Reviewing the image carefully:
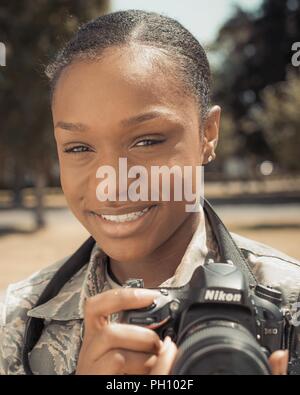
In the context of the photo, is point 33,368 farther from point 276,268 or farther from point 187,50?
point 187,50

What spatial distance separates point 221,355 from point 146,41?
2.94ft

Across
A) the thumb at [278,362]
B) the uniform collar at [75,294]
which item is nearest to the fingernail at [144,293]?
the thumb at [278,362]

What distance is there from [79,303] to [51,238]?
1151cm

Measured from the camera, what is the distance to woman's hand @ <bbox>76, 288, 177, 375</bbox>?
4.80 feet

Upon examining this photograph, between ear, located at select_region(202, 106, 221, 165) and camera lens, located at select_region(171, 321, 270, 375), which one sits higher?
ear, located at select_region(202, 106, 221, 165)

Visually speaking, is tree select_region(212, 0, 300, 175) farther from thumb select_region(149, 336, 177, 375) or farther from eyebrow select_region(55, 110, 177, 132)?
thumb select_region(149, 336, 177, 375)

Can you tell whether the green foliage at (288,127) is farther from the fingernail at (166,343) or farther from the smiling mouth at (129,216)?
the fingernail at (166,343)

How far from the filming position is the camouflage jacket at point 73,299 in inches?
72.6

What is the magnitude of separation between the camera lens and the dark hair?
75cm

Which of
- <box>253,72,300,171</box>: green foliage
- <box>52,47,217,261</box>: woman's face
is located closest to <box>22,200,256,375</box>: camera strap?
<box>52,47,217,261</box>: woman's face

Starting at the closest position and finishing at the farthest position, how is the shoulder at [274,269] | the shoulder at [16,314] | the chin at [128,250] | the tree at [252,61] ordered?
the chin at [128,250] → the shoulder at [274,269] → the shoulder at [16,314] → the tree at [252,61]

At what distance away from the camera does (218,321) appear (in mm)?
1402

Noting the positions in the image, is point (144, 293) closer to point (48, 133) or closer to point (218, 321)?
point (218, 321)

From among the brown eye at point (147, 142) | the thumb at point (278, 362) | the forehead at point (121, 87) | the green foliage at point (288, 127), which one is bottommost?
the thumb at point (278, 362)
